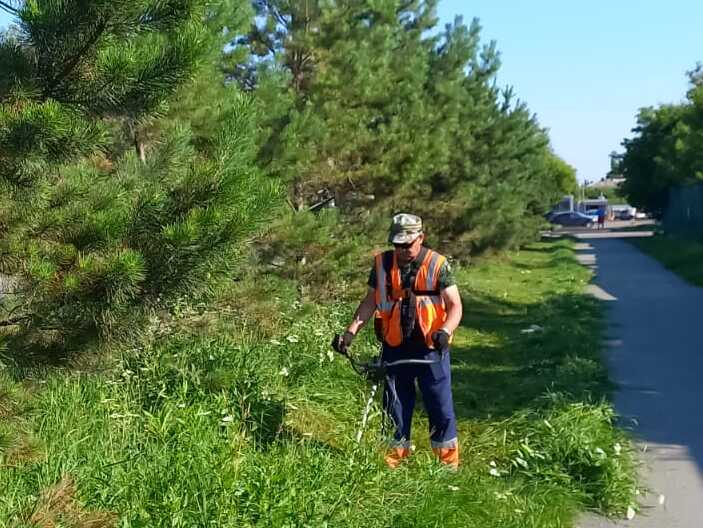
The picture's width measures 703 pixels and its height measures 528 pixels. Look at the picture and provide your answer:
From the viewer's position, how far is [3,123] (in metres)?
4.39

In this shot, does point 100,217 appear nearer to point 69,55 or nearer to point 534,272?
point 69,55

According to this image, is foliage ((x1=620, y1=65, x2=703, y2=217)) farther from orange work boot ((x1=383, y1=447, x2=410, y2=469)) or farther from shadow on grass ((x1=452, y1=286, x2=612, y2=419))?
orange work boot ((x1=383, y1=447, x2=410, y2=469))

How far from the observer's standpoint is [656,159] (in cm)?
4284

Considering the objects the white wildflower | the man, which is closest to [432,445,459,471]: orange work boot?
the man

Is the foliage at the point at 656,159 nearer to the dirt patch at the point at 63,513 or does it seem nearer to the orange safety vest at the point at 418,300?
the orange safety vest at the point at 418,300

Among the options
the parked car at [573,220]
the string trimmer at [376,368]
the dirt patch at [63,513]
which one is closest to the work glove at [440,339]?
the string trimmer at [376,368]

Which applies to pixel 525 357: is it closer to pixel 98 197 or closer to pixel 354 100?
pixel 354 100

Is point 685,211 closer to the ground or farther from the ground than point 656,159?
closer to the ground

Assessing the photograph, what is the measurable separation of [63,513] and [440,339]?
7.88 ft

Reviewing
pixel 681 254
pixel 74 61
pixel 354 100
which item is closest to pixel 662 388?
pixel 354 100

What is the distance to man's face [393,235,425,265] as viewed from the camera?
588 cm

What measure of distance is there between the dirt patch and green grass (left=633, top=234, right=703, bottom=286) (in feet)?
58.9

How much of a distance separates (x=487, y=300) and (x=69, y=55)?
1399cm

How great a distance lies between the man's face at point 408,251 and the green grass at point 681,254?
52.2 feet
